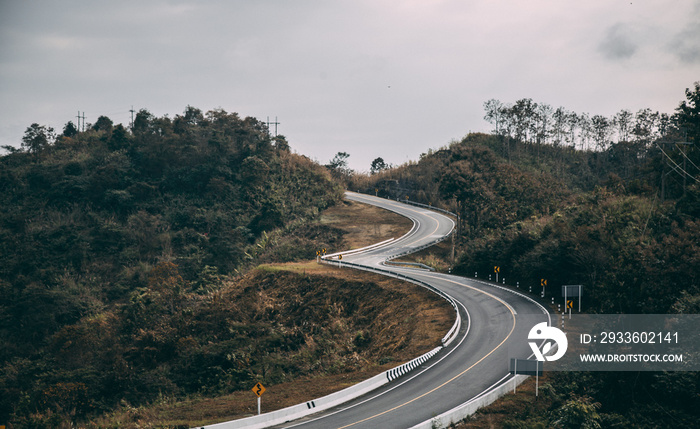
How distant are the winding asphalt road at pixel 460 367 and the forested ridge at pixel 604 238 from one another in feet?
9.74

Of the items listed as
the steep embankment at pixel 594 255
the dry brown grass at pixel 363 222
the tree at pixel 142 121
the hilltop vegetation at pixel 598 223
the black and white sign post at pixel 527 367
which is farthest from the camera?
the tree at pixel 142 121

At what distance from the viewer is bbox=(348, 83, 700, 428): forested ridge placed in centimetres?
2072

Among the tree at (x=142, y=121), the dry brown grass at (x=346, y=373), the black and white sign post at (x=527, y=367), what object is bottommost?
the dry brown grass at (x=346, y=373)

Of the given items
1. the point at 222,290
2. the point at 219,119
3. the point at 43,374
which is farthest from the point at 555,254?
the point at 219,119

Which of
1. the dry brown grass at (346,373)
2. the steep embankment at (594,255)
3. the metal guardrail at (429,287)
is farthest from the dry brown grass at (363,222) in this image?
the dry brown grass at (346,373)

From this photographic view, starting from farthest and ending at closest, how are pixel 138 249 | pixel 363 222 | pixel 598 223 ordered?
pixel 363 222, pixel 138 249, pixel 598 223

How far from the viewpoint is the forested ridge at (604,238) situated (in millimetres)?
20719

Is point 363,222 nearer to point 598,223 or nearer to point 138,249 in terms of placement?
point 138,249

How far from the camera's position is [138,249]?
6688 centimetres

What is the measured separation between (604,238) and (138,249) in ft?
182

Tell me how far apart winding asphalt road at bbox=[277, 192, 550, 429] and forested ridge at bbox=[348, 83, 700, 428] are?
297cm

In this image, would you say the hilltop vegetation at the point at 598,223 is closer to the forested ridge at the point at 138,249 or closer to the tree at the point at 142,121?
the forested ridge at the point at 138,249

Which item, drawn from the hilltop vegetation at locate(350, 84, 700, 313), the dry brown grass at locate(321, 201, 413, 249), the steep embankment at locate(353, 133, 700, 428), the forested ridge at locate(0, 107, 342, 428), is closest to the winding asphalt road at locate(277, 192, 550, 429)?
the steep embankment at locate(353, 133, 700, 428)

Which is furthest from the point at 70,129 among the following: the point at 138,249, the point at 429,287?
the point at 429,287
